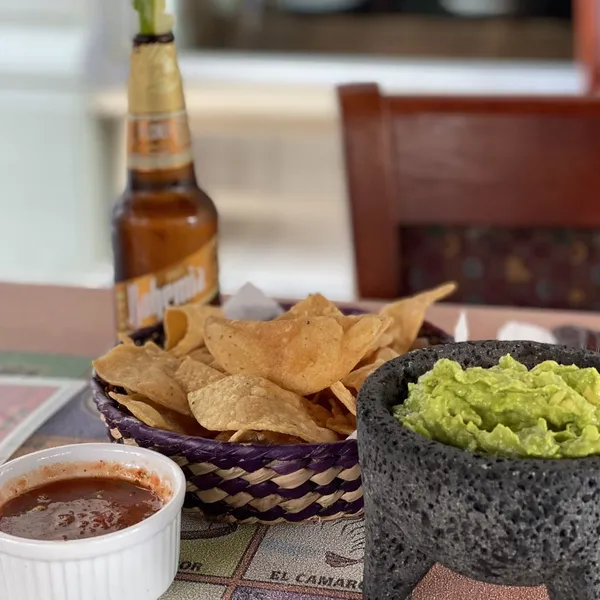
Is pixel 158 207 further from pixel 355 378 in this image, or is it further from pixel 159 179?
pixel 355 378

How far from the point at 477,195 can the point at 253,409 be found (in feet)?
2.38

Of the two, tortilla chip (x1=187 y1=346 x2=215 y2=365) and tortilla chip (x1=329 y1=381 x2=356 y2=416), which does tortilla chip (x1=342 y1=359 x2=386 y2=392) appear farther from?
tortilla chip (x1=187 y1=346 x2=215 y2=365)

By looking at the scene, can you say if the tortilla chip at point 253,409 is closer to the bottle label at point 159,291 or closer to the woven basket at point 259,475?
the woven basket at point 259,475

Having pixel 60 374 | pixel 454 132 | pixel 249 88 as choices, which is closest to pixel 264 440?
pixel 60 374

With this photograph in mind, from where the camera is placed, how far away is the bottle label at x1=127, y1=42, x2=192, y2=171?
40.1 inches

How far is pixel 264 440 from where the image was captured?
78 cm

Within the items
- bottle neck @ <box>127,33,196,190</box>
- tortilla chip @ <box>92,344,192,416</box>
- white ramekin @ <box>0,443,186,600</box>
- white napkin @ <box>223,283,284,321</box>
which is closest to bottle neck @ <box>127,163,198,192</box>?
bottle neck @ <box>127,33,196,190</box>

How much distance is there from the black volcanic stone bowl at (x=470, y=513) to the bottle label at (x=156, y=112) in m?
0.49

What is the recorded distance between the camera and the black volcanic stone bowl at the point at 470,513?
0.56m

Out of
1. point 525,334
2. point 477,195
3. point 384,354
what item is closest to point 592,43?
point 477,195

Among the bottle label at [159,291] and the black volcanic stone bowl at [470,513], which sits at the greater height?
the bottle label at [159,291]

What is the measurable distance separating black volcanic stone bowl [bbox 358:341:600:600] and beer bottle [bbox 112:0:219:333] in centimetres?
A: 45

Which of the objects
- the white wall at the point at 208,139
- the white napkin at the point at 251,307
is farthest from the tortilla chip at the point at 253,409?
the white wall at the point at 208,139

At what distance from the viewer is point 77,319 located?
4.21 ft
